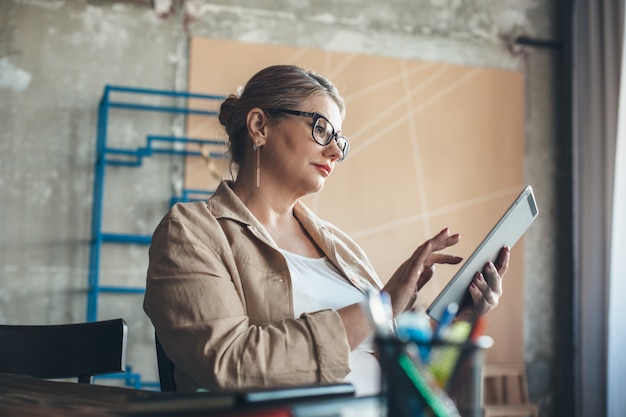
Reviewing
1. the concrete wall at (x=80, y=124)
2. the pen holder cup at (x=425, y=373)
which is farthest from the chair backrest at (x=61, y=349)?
the concrete wall at (x=80, y=124)

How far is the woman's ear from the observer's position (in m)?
2.19

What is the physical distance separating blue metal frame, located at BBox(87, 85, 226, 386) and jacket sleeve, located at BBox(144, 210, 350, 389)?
3025 millimetres

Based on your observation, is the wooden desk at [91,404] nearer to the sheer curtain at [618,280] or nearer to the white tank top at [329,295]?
the white tank top at [329,295]

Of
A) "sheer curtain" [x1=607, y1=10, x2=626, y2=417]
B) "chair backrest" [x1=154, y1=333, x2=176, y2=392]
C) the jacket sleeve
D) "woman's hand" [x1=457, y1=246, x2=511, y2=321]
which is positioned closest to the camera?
the jacket sleeve

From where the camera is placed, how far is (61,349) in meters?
2.02

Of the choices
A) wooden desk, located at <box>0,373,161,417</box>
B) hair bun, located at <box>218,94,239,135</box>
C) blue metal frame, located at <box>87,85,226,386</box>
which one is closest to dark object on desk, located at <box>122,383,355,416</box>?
wooden desk, located at <box>0,373,161,417</box>

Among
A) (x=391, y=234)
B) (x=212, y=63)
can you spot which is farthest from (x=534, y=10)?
(x=212, y=63)

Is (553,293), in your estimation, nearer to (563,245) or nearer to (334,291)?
(563,245)

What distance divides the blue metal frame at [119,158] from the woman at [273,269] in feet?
8.74

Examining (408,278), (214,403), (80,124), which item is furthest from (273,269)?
(80,124)

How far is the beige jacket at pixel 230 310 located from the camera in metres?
1.63

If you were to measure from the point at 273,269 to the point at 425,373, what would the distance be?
1197mm

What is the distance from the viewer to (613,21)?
541 cm

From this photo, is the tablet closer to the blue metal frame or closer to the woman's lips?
the woman's lips
